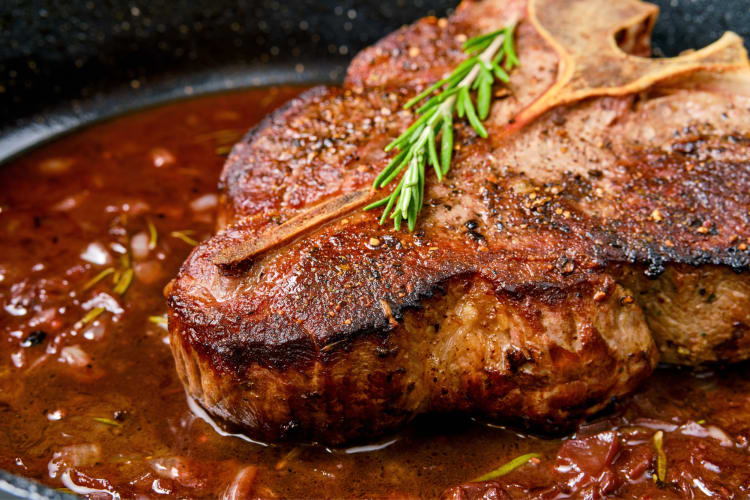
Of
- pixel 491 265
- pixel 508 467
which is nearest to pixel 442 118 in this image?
pixel 491 265

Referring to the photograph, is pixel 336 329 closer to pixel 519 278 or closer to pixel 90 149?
pixel 519 278

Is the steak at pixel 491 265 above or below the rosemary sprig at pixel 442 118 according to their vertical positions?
Answer: below

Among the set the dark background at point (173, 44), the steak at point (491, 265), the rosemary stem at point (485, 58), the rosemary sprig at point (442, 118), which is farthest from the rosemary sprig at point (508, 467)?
the dark background at point (173, 44)

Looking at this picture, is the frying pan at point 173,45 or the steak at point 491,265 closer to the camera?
the steak at point 491,265

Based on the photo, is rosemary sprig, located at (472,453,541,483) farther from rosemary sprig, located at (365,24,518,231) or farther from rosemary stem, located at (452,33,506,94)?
rosemary stem, located at (452,33,506,94)

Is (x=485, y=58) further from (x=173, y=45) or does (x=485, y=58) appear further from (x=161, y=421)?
(x=173, y=45)

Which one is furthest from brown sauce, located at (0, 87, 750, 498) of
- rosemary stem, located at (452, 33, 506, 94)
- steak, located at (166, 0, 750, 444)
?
rosemary stem, located at (452, 33, 506, 94)

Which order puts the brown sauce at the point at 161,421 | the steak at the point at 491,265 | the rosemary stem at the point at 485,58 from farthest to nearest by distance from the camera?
the rosemary stem at the point at 485,58 < the brown sauce at the point at 161,421 < the steak at the point at 491,265

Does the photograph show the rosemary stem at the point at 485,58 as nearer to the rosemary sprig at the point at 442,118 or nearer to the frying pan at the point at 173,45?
the rosemary sprig at the point at 442,118
